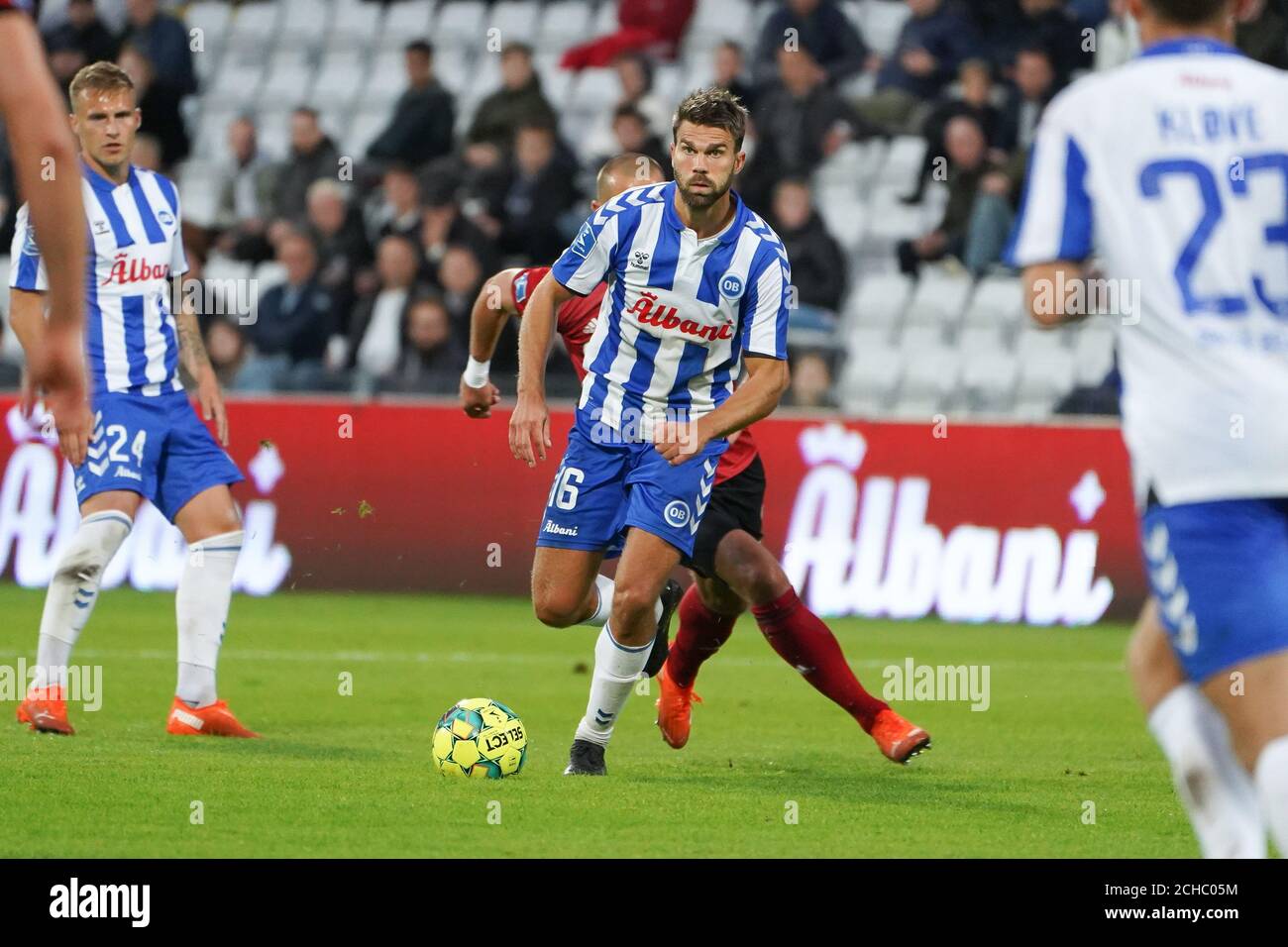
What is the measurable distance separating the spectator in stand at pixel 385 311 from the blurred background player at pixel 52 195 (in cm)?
1134

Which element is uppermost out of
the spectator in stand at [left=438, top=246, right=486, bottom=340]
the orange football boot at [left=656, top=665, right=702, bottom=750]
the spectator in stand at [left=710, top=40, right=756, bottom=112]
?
the spectator in stand at [left=710, top=40, right=756, bottom=112]

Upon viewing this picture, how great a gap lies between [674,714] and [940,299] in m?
7.38

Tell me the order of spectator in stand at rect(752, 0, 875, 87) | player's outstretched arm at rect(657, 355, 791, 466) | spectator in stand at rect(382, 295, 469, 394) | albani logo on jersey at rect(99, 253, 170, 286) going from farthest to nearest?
spectator in stand at rect(752, 0, 875, 87)
spectator in stand at rect(382, 295, 469, 394)
albani logo on jersey at rect(99, 253, 170, 286)
player's outstretched arm at rect(657, 355, 791, 466)

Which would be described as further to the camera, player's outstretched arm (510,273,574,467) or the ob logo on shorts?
the ob logo on shorts

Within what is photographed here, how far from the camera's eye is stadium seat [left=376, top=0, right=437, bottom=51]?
59.4 feet

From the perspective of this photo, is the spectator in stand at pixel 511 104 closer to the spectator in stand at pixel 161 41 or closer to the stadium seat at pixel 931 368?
the spectator in stand at pixel 161 41

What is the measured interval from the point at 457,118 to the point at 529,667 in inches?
317

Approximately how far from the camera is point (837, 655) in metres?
7.00

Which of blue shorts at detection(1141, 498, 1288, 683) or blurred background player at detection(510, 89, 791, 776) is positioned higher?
blurred background player at detection(510, 89, 791, 776)

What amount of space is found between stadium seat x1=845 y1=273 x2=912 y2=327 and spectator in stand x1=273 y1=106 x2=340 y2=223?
4.40 m

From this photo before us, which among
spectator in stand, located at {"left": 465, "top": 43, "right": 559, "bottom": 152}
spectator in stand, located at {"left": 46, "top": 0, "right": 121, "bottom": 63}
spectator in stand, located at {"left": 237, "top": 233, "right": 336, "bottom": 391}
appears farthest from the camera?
spectator in stand, located at {"left": 46, "top": 0, "right": 121, "bottom": 63}

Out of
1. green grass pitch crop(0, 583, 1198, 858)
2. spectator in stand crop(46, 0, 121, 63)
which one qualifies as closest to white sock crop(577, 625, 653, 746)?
green grass pitch crop(0, 583, 1198, 858)

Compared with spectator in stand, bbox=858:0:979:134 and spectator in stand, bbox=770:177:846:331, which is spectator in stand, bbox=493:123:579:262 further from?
spectator in stand, bbox=858:0:979:134
